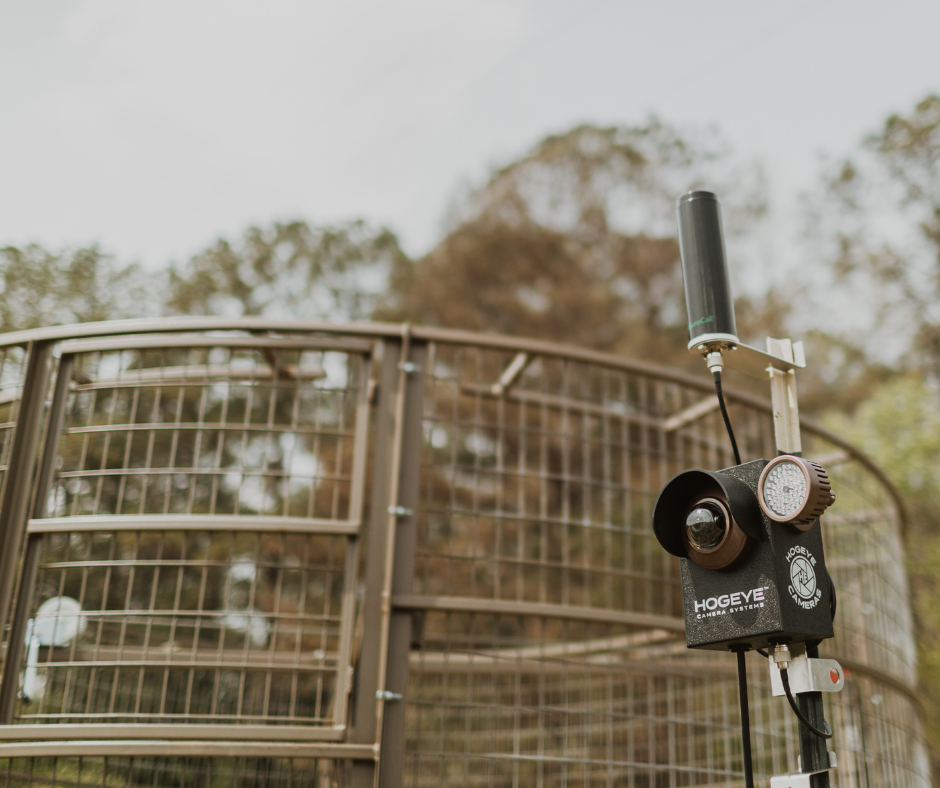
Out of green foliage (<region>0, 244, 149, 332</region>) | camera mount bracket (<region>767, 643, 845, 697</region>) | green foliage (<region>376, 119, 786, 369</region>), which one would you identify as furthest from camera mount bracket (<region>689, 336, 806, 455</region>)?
green foliage (<region>376, 119, 786, 369</region>)

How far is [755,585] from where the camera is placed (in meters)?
1.39

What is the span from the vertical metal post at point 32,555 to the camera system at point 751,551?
2.03m

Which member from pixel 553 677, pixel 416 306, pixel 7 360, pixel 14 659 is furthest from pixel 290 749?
pixel 416 306

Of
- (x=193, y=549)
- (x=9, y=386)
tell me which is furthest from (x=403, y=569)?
(x=193, y=549)

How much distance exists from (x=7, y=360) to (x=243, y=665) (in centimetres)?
155

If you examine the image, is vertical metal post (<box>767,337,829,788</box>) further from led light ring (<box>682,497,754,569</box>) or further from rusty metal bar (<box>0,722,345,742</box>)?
rusty metal bar (<box>0,722,345,742</box>)

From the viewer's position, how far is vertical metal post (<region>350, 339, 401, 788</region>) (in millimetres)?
2301

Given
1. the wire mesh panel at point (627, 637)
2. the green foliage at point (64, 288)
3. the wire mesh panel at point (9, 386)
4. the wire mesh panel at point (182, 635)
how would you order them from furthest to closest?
the green foliage at point (64, 288) < the wire mesh panel at point (9, 386) < the wire mesh panel at point (627, 637) < the wire mesh panel at point (182, 635)

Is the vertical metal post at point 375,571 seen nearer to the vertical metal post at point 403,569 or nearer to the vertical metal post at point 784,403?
the vertical metal post at point 403,569

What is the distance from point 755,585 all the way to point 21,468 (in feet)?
7.72

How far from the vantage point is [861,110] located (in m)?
11.4

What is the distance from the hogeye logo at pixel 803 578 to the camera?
139cm

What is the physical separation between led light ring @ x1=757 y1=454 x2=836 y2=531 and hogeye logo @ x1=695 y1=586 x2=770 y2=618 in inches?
5.1

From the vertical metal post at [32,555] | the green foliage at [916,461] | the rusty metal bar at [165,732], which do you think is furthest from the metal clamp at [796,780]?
the green foliage at [916,461]
